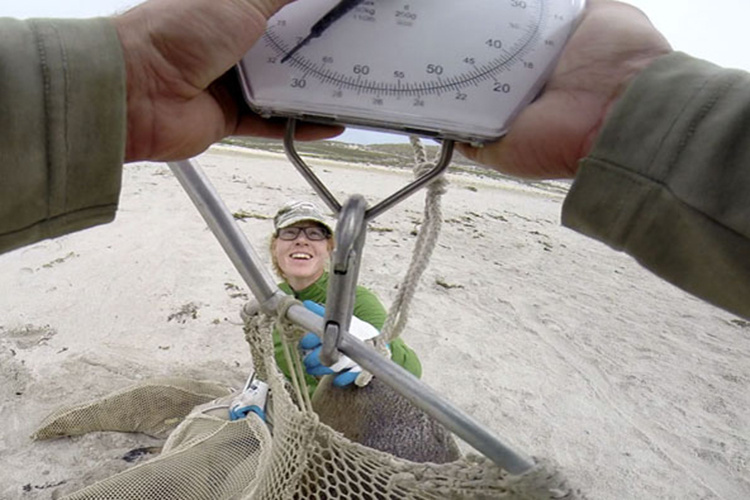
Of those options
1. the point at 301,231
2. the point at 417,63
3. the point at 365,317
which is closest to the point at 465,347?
the point at 365,317

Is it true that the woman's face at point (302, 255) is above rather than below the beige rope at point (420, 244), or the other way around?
below

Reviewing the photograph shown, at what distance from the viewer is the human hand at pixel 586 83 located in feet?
2.38

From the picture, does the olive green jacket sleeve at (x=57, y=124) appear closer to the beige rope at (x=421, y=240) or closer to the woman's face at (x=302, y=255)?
the beige rope at (x=421, y=240)

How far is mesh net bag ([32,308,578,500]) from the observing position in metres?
0.83

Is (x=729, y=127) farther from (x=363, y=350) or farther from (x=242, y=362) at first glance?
(x=242, y=362)

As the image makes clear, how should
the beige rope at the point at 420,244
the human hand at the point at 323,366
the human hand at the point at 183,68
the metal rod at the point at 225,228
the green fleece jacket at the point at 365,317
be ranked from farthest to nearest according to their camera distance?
1. the green fleece jacket at the point at 365,317
2. the human hand at the point at 323,366
3. the metal rod at the point at 225,228
4. the beige rope at the point at 420,244
5. the human hand at the point at 183,68

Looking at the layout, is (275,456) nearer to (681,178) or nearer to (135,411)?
(681,178)

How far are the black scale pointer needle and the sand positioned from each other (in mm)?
967

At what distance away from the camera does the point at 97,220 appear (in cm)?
73

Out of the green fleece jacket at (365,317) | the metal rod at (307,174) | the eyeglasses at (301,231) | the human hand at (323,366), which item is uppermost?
the metal rod at (307,174)

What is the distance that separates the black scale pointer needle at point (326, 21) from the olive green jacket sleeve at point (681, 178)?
34cm

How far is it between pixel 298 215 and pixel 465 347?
4.65ft

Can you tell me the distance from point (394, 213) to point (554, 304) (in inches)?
86.2

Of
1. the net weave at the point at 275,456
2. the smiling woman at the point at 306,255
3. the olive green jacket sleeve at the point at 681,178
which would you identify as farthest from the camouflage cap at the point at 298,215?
the olive green jacket sleeve at the point at 681,178
